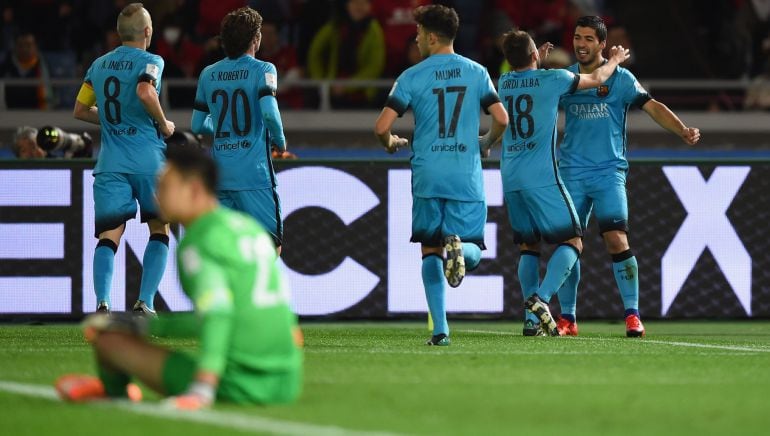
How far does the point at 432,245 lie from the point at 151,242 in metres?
2.24

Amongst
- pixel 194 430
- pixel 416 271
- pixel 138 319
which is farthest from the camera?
pixel 416 271

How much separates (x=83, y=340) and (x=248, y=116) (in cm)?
185

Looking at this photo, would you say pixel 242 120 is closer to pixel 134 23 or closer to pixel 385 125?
pixel 134 23

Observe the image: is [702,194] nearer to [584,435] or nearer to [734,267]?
[734,267]

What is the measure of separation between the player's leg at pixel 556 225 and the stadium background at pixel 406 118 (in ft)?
9.04

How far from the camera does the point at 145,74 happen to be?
32.6 ft

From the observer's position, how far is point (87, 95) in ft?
34.1

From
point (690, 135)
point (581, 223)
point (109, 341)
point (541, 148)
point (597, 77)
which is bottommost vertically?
point (109, 341)

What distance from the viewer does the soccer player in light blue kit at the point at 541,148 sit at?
33.2 feet

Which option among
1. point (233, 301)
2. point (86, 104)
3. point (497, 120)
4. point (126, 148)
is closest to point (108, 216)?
point (126, 148)

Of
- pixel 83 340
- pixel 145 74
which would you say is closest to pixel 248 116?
pixel 145 74

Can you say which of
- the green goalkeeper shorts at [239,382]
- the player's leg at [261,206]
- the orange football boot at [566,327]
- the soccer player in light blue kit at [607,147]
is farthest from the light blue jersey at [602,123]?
the green goalkeeper shorts at [239,382]

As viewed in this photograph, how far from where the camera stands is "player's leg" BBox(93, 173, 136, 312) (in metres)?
10.2

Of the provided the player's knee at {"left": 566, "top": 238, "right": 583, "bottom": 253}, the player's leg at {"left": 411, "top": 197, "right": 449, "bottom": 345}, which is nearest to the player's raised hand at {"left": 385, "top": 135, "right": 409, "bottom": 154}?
the player's leg at {"left": 411, "top": 197, "right": 449, "bottom": 345}
